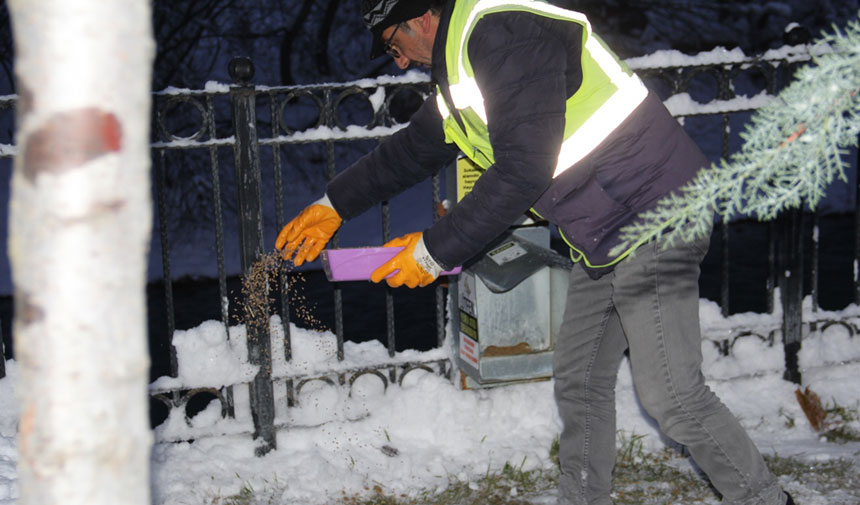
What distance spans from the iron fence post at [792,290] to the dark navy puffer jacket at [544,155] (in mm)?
2056

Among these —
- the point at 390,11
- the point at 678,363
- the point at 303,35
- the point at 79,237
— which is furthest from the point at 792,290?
the point at 303,35

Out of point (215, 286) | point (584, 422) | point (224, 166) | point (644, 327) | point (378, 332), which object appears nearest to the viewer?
point (644, 327)

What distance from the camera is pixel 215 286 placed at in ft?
33.2

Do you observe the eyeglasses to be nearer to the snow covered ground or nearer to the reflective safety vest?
the reflective safety vest

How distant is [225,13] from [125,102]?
12323mm

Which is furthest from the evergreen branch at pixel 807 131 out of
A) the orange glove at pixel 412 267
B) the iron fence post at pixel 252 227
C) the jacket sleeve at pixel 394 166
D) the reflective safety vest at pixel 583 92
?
the iron fence post at pixel 252 227

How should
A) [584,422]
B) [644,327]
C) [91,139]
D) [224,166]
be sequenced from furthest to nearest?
[224,166], [584,422], [644,327], [91,139]

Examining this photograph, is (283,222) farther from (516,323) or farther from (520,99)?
(520,99)

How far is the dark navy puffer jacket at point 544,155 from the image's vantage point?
2367 millimetres

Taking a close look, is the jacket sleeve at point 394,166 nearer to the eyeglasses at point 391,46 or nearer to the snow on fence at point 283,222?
the eyeglasses at point 391,46

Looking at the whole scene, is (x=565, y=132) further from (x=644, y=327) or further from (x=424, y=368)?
(x=424, y=368)

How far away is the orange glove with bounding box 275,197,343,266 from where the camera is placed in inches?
133

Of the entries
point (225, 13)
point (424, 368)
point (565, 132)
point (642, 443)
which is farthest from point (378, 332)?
point (225, 13)

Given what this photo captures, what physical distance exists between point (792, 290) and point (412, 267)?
104 inches
